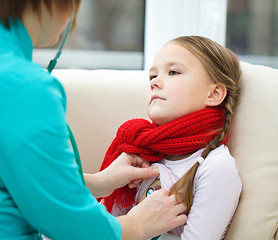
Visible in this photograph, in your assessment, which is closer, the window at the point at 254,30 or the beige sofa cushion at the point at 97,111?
the beige sofa cushion at the point at 97,111

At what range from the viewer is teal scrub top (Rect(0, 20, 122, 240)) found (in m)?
0.68

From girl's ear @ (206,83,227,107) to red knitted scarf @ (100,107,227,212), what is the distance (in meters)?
0.02

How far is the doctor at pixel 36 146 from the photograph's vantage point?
681mm

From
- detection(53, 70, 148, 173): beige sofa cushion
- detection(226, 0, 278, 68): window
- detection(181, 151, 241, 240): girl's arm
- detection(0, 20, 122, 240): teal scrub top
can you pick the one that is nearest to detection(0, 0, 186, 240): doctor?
detection(0, 20, 122, 240): teal scrub top

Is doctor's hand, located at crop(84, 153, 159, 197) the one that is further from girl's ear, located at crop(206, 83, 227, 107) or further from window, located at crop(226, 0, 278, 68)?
window, located at crop(226, 0, 278, 68)

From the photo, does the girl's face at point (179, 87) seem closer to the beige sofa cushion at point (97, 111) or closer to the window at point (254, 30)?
the beige sofa cushion at point (97, 111)

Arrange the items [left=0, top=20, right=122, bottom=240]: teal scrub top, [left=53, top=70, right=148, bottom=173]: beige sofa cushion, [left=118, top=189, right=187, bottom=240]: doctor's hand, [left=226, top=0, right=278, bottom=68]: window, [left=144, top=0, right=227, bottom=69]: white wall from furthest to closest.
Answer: [left=226, top=0, right=278, bottom=68]: window
[left=144, top=0, right=227, bottom=69]: white wall
[left=53, top=70, right=148, bottom=173]: beige sofa cushion
[left=118, top=189, right=187, bottom=240]: doctor's hand
[left=0, top=20, right=122, bottom=240]: teal scrub top

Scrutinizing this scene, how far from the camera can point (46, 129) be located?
0.69 meters

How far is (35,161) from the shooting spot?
2.26ft

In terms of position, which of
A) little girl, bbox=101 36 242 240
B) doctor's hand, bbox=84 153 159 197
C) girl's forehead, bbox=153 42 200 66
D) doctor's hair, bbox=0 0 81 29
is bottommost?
doctor's hand, bbox=84 153 159 197

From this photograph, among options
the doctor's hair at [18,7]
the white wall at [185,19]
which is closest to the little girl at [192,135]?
the doctor's hair at [18,7]

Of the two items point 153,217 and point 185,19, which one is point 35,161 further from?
point 185,19

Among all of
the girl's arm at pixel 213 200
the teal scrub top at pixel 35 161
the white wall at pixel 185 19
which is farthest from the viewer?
the white wall at pixel 185 19

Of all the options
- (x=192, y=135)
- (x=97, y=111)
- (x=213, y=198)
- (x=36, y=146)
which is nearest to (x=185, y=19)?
(x=97, y=111)
